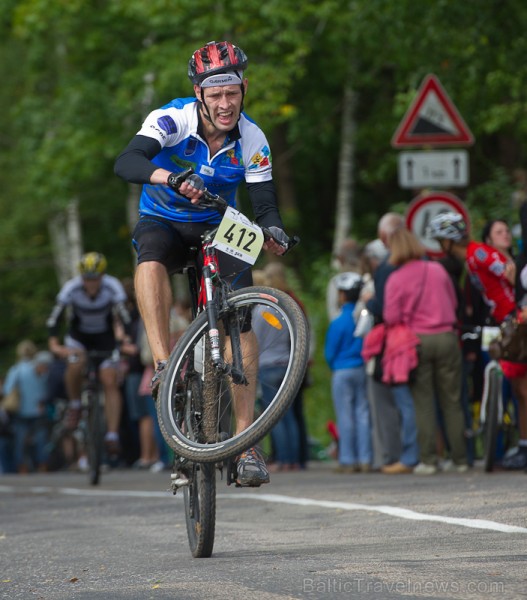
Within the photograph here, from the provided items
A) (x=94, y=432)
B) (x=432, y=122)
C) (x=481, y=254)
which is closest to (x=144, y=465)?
(x=94, y=432)

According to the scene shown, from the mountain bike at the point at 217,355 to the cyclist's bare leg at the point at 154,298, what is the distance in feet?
0.90

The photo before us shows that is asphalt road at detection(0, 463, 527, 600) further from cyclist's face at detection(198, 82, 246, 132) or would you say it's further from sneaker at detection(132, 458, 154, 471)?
sneaker at detection(132, 458, 154, 471)

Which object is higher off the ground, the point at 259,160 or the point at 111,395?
the point at 259,160

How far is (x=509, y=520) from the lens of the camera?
8.79 m

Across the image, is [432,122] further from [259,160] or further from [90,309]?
[259,160]

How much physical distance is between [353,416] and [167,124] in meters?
8.27

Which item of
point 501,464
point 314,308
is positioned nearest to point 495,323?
point 501,464

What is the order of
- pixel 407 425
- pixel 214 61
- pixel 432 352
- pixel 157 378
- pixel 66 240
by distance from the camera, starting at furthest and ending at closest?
pixel 66 240, pixel 407 425, pixel 432 352, pixel 214 61, pixel 157 378

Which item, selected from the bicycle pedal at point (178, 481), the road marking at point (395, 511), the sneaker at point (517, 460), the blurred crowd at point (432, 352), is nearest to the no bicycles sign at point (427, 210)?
the blurred crowd at point (432, 352)

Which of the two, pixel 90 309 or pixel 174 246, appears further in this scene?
pixel 90 309

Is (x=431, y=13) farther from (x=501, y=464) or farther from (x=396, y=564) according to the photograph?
(x=396, y=564)

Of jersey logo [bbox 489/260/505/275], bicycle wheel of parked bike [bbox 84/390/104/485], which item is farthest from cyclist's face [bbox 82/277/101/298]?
jersey logo [bbox 489/260/505/275]

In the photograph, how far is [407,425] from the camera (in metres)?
14.7

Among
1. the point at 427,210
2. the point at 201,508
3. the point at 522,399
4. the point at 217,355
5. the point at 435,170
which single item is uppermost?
the point at 435,170
